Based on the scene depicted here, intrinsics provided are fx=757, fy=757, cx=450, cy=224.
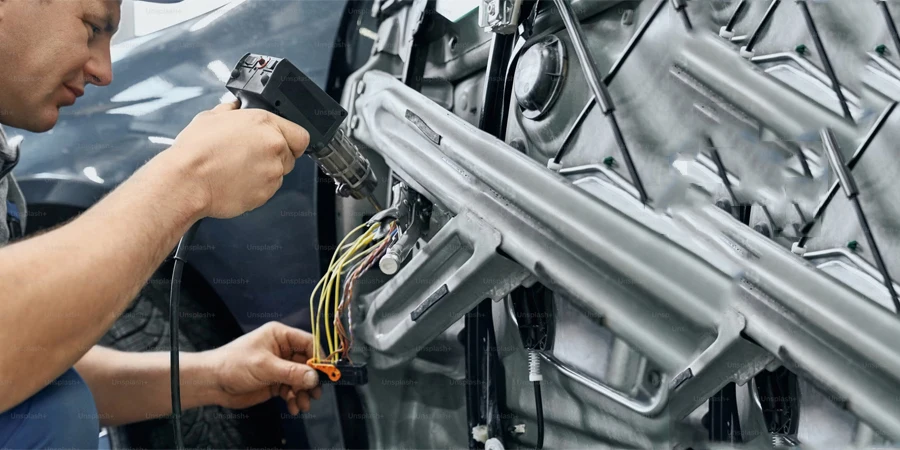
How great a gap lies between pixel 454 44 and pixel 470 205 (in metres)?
0.44

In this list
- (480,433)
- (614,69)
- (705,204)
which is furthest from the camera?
(480,433)

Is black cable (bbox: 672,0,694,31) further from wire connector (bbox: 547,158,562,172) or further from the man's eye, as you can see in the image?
the man's eye

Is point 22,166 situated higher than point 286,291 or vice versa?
point 286,291

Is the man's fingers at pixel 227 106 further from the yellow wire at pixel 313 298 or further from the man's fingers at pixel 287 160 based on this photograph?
the yellow wire at pixel 313 298

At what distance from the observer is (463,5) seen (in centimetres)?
149

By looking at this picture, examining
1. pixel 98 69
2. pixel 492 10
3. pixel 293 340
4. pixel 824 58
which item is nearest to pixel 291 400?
pixel 293 340

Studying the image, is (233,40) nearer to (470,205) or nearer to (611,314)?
(470,205)

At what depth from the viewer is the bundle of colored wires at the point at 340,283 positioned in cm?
147

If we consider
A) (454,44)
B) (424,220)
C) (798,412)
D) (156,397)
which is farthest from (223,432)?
(798,412)

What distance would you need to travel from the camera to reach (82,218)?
854 mm

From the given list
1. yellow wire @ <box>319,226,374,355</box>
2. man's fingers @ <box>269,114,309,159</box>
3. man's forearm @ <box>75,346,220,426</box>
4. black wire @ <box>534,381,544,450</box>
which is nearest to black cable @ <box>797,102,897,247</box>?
black wire @ <box>534,381,544,450</box>

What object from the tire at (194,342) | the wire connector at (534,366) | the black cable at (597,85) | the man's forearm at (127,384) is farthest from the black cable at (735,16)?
the tire at (194,342)

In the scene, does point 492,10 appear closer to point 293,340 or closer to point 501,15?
point 501,15

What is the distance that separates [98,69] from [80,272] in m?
0.43
